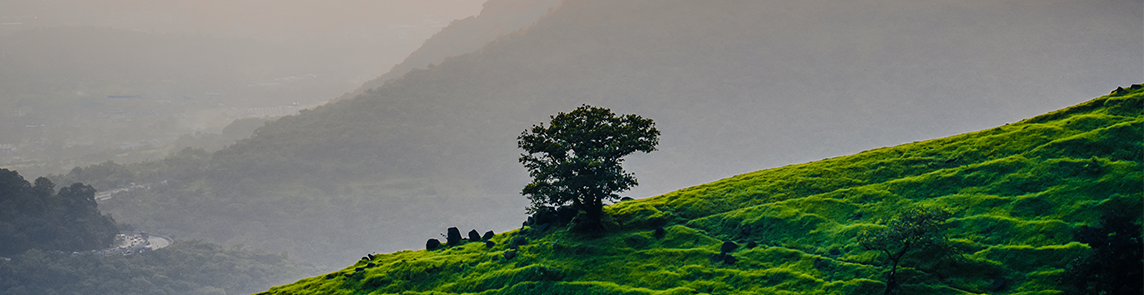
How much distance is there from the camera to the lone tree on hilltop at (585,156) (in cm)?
5653

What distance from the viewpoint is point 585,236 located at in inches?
2308

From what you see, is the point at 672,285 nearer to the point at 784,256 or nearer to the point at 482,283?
the point at 784,256

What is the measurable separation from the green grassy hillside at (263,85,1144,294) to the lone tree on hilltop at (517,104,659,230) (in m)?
3.49

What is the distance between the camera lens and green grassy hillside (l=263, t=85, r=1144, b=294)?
42.1m

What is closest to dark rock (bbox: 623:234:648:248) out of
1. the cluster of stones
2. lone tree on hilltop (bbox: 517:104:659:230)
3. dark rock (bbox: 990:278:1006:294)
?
lone tree on hilltop (bbox: 517:104:659:230)

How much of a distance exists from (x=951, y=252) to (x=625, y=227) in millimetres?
25751

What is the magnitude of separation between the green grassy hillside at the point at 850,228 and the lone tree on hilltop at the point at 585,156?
349 centimetres

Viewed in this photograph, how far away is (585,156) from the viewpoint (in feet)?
189

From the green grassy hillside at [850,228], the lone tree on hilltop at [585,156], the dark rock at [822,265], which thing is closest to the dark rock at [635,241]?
the green grassy hillside at [850,228]

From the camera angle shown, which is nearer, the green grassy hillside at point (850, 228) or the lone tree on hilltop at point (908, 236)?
the lone tree on hilltop at point (908, 236)

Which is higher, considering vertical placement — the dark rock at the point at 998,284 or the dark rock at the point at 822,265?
the dark rock at the point at 822,265

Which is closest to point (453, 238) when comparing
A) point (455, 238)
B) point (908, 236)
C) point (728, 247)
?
point (455, 238)

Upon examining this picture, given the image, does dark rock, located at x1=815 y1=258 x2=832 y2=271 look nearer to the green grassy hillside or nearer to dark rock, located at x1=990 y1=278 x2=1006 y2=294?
the green grassy hillside

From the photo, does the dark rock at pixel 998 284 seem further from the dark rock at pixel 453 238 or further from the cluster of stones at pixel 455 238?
the dark rock at pixel 453 238
